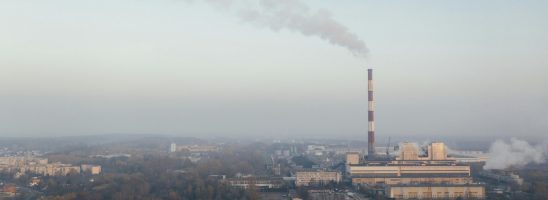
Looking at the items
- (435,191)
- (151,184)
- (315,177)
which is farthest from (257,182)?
(435,191)

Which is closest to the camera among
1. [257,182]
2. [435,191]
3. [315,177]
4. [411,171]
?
[435,191]

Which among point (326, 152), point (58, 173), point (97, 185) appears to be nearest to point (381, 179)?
point (97, 185)

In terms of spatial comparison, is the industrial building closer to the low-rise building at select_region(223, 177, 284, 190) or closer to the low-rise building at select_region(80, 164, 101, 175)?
the low-rise building at select_region(223, 177, 284, 190)

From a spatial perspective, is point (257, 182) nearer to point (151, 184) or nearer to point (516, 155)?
point (151, 184)

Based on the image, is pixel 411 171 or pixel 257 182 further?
pixel 411 171

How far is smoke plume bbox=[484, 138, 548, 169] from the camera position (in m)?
27.3

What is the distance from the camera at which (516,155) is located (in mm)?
28656

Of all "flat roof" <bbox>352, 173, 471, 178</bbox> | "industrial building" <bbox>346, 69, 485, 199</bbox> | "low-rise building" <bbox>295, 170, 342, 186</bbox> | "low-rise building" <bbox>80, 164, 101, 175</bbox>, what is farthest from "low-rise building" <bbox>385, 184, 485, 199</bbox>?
"low-rise building" <bbox>80, 164, 101, 175</bbox>

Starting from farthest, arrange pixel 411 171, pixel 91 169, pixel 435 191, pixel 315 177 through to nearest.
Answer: pixel 91 169, pixel 411 171, pixel 315 177, pixel 435 191

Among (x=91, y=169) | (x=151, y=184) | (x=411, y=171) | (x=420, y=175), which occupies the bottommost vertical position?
(x=151, y=184)

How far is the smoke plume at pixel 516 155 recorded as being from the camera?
27.3 m

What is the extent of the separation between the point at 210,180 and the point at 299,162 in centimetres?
1147

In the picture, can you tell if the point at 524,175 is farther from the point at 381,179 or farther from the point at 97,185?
the point at 97,185

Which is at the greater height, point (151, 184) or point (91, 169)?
point (91, 169)
